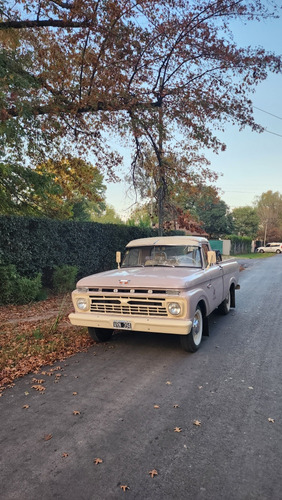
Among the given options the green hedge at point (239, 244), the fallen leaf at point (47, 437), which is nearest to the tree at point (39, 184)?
the fallen leaf at point (47, 437)

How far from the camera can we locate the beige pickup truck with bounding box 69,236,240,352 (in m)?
4.84

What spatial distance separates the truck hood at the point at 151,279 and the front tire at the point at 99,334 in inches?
34.3

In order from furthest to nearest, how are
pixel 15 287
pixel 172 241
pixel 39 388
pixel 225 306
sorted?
pixel 15 287, pixel 225 306, pixel 172 241, pixel 39 388

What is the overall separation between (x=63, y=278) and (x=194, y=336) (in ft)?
22.3

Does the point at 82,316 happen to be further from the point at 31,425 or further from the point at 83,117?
the point at 83,117

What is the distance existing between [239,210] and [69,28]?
57095 millimetres

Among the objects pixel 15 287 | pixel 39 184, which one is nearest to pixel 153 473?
pixel 15 287

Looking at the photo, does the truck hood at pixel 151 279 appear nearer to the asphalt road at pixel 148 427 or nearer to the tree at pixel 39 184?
the asphalt road at pixel 148 427

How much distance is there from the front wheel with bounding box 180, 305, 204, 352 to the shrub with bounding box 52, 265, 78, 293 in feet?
21.6

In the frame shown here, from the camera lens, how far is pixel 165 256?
640cm

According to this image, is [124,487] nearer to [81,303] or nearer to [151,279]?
[151,279]

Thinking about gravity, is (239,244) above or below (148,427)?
below

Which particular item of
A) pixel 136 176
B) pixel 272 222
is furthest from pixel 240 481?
pixel 272 222

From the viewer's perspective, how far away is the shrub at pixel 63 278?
437 inches
